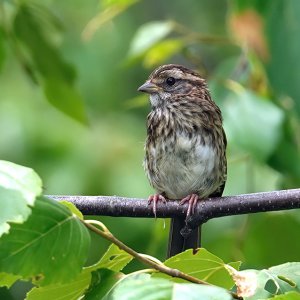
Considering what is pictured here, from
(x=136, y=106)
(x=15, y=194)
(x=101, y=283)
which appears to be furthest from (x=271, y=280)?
(x=136, y=106)

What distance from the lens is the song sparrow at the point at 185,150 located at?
4574 millimetres

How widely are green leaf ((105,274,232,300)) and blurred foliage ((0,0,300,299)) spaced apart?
4.65 feet

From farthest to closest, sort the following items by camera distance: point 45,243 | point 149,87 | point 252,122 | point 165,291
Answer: point 149,87, point 252,122, point 45,243, point 165,291

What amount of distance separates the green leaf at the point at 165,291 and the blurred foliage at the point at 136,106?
1417 mm

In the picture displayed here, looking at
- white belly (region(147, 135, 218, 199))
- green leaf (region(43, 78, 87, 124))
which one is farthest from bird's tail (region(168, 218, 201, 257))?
green leaf (region(43, 78, 87, 124))

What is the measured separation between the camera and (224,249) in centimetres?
450

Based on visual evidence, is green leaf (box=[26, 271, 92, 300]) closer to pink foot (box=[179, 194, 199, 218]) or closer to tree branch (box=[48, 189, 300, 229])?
tree branch (box=[48, 189, 300, 229])

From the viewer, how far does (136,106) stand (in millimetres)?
4656

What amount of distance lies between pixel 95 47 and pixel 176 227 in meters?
4.94

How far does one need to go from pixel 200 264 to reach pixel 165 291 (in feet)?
1.56

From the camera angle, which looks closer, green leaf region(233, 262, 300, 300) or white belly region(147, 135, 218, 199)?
green leaf region(233, 262, 300, 300)

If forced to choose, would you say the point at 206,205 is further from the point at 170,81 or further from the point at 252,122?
the point at 170,81

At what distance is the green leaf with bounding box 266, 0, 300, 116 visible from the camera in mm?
3148

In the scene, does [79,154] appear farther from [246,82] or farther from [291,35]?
[291,35]
